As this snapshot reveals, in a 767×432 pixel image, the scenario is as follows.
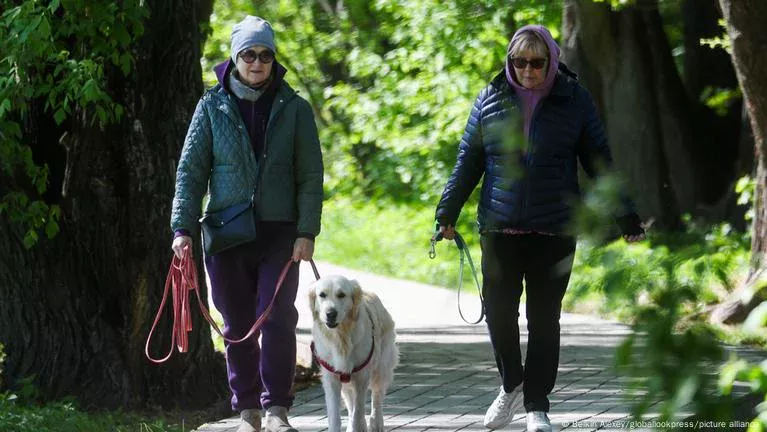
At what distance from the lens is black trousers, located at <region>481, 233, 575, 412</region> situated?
6.54m

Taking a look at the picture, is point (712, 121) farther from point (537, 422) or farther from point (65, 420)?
point (65, 420)

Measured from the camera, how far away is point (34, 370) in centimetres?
862

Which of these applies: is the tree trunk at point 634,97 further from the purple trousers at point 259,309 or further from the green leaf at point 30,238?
the purple trousers at point 259,309

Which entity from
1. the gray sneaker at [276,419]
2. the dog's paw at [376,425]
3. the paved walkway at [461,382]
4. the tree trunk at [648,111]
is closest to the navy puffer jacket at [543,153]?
the paved walkway at [461,382]

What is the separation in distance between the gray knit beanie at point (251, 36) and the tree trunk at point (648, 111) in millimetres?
10922

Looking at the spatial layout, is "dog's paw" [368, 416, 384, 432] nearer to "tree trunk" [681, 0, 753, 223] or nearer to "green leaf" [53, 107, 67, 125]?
"green leaf" [53, 107, 67, 125]

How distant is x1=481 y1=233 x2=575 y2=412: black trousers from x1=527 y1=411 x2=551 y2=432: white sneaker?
0.03m

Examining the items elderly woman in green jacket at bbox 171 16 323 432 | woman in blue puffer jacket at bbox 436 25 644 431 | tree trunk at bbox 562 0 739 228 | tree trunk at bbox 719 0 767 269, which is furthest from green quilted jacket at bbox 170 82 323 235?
tree trunk at bbox 562 0 739 228

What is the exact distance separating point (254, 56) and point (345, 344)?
1459 millimetres

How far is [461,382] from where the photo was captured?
29.9 ft

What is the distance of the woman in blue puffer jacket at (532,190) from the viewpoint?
6434 millimetres

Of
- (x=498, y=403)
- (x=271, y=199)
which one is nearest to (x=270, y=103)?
(x=271, y=199)

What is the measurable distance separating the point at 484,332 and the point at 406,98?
12.8m

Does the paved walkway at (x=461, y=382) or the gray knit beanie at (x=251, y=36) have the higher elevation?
the gray knit beanie at (x=251, y=36)
